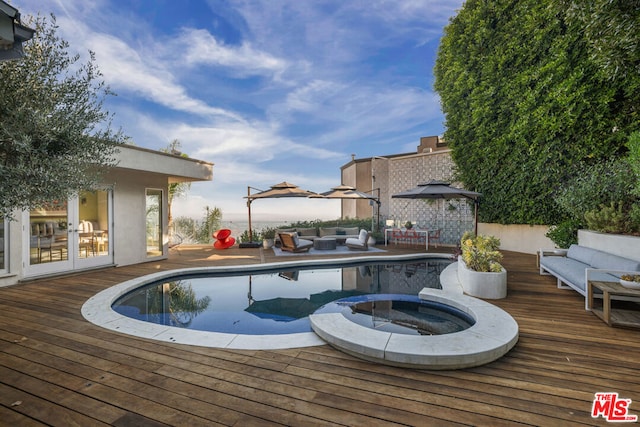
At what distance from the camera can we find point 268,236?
40.9 ft

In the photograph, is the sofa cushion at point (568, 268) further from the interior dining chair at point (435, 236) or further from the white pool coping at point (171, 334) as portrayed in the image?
the interior dining chair at point (435, 236)

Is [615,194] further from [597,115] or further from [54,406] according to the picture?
[54,406]

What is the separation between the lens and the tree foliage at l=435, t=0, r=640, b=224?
7965mm

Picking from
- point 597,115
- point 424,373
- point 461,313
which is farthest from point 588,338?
point 597,115

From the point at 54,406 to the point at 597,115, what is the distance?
40.2 ft

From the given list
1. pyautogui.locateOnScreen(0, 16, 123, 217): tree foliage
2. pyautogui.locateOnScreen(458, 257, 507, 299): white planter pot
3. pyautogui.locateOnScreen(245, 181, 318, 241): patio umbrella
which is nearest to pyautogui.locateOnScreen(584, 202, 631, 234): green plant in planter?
pyautogui.locateOnScreen(458, 257, 507, 299): white planter pot

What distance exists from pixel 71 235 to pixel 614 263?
11591 mm

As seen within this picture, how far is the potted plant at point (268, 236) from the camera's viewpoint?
11.8 metres

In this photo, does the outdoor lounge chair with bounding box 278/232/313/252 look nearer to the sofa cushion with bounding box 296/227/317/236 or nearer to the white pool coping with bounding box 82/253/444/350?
the sofa cushion with bounding box 296/227/317/236

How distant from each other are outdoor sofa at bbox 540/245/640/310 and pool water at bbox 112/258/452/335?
2.31m

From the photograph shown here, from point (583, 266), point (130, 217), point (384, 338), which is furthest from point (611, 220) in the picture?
point (130, 217)

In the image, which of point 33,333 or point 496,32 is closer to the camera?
point 33,333

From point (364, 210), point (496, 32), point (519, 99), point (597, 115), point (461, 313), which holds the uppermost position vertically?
point (496, 32)

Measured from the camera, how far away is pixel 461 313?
14.3ft
